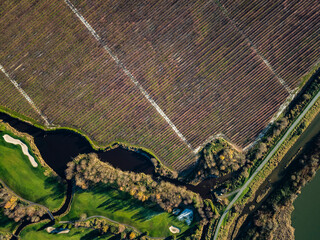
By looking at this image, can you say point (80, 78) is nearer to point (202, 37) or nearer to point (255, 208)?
point (202, 37)

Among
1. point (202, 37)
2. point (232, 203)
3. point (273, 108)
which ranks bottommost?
point (232, 203)

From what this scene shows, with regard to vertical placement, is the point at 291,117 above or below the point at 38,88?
below

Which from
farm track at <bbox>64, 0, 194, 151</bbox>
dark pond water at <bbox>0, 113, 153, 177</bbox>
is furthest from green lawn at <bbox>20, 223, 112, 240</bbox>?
farm track at <bbox>64, 0, 194, 151</bbox>

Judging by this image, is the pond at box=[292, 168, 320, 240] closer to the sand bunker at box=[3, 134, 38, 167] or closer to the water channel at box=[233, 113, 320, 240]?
the water channel at box=[233, 113, 320, 240]

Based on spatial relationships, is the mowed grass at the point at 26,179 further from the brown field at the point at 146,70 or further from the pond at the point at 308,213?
the pond at the point at 308,213

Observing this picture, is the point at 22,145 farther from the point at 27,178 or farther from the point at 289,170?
the point at 289,170

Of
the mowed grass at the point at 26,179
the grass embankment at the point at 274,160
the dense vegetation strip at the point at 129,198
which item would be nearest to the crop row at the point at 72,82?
the dense vegetation strip at the point at 129,198

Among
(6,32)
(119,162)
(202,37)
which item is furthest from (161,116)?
(6,32)
